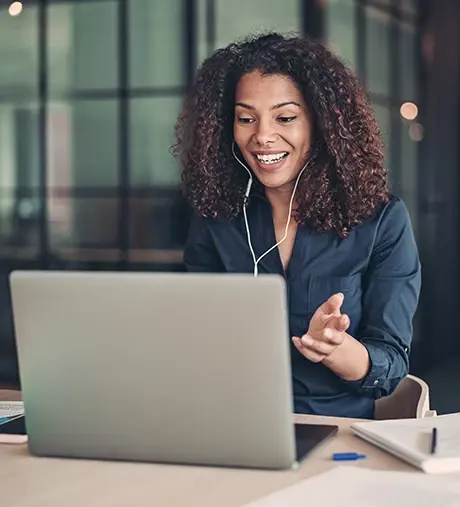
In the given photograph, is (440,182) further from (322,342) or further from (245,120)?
(322,342)

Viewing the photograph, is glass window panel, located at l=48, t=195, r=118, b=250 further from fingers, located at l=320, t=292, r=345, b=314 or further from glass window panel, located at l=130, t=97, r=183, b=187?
fingers, located at l=320, t=292, r=345, b=314

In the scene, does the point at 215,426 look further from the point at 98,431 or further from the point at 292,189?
the point at 292,189

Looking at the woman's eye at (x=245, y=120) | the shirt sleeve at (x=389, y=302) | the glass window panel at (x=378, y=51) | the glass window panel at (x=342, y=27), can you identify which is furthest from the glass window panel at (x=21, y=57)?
the shirt sleeve at (x=389, y=302)

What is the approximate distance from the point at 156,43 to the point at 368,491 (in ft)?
14.3

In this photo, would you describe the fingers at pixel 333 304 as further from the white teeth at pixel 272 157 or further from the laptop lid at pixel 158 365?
the white teeth at pixel 272 157

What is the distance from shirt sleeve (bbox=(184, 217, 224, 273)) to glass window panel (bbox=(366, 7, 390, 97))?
11.0ft

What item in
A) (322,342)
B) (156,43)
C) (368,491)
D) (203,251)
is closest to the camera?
(368,491)

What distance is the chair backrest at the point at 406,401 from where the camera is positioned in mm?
2031

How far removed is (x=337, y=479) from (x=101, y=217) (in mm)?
4345

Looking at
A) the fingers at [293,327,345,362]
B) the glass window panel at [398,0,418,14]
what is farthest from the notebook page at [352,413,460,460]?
the glass window panel at [398,0,418,14]

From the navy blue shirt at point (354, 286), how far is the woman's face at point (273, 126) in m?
0.14

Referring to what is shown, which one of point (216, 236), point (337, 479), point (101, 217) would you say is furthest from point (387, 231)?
point (101, 217)

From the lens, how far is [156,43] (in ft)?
17.7

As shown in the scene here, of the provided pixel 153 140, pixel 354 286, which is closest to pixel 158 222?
pixel 153 140
